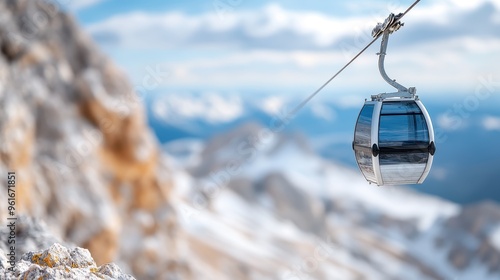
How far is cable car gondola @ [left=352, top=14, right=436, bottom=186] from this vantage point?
23.1 ft

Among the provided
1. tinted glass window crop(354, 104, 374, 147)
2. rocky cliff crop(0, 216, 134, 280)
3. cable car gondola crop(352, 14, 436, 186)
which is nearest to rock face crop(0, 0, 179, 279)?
rocky cliff crop(0, 216, 134, 280)

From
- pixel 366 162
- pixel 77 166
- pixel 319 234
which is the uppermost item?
pixel 319 234

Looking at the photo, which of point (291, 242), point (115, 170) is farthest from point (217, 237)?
point (115, 170)

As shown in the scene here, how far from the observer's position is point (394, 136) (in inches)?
279

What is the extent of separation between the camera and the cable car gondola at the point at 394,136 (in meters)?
7.04

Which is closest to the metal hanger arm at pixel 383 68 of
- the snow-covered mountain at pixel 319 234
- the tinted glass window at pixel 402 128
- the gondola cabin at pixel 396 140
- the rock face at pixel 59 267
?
the gondola cabin at pixel 396 140

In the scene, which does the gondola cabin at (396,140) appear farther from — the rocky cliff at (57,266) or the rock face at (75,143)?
the rock face at (75,143)

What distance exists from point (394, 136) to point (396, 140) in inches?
2.3

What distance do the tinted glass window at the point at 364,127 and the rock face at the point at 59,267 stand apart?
3.36 meters

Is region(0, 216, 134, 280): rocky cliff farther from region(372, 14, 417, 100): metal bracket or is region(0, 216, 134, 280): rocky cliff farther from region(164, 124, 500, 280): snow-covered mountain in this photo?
region(164, 124, 500, 280): snow-covered mountain

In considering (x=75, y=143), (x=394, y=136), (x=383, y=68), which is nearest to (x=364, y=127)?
(x=394, y=136)

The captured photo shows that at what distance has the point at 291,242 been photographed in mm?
116750

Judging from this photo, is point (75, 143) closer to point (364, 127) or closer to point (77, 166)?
point (77, 166)

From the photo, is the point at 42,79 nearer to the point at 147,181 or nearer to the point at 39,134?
the point at 39,134
